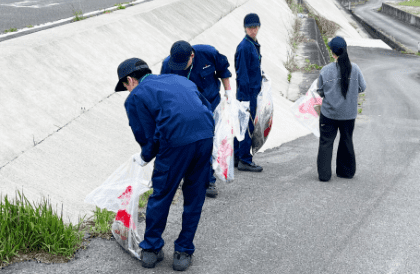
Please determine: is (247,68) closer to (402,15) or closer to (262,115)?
(262,115)

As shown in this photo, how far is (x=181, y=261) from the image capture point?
3654 mm

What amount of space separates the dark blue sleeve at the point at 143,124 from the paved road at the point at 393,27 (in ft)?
118

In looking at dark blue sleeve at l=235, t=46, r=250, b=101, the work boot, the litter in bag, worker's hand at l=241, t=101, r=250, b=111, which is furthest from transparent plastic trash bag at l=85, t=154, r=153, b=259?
the litter in bag

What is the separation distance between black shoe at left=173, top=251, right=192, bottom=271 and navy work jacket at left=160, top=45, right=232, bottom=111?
211 cm

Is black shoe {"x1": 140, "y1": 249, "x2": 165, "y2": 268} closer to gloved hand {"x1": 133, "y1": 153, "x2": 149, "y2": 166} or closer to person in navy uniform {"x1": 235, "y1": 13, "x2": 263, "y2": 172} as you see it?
gloved hand {"x1": 133, "y1": 153, "x2": 149, "y2": 166}

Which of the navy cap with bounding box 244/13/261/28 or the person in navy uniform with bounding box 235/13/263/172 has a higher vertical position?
the navy cap with bounding box 244/13/261/28

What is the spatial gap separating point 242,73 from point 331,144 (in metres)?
1.47

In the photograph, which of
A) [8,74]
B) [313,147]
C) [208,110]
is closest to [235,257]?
[208,110]

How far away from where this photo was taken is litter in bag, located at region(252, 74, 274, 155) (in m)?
6.19

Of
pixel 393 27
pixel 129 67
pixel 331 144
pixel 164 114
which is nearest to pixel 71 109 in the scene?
pixel 129 67

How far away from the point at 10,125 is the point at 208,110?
101 inches

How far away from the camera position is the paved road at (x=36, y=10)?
10.0 metres

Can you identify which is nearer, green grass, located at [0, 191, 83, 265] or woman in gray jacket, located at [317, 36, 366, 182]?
green grass, located at [0, 191, 83, 265]

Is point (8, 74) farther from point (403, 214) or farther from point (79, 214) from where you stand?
point (403, 214)
